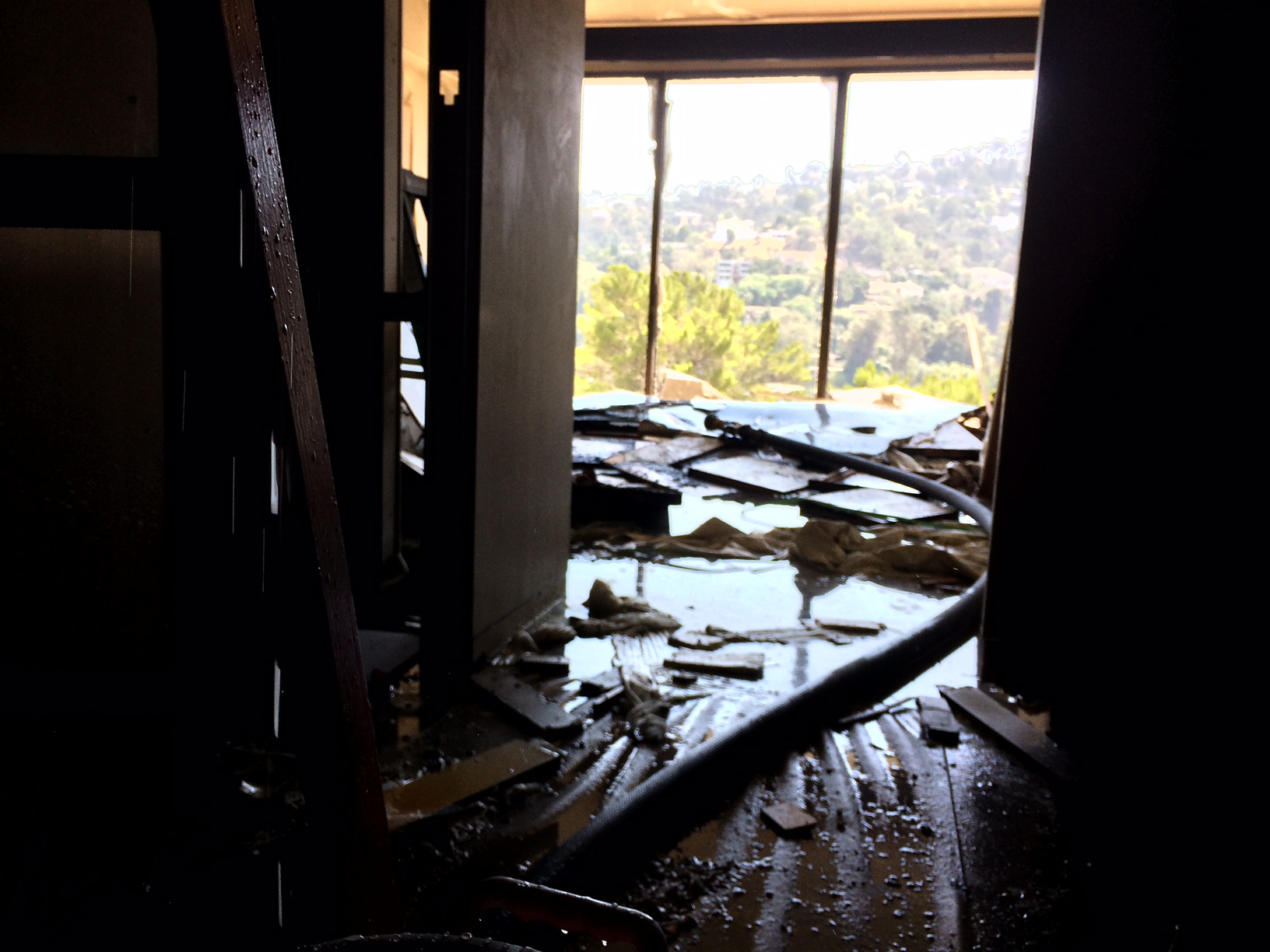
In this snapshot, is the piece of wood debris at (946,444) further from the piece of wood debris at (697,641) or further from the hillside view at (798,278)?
the hillside view at (798,278)

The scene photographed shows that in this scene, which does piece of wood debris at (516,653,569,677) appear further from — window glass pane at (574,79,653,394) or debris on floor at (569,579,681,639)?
window glass pane at (574,79,653,394)

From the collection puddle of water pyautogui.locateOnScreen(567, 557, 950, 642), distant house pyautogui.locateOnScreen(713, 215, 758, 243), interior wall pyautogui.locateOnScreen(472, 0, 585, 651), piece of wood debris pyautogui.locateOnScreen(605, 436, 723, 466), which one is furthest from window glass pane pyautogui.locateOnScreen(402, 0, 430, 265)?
distant house pyautogui.locateOnScreen(713, 215, 758, 243)

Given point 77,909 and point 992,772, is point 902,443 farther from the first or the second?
point 77,909

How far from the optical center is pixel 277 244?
1.19 m

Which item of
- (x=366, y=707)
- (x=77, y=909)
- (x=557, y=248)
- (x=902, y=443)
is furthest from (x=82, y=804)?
(x=902, y=443)

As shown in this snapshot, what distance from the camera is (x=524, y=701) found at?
277cm

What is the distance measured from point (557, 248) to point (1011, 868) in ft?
7.54

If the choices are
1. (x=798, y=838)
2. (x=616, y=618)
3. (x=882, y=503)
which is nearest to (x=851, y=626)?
(x=616, y=618)

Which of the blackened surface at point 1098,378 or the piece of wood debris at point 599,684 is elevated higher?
the blackened surface at point 1098,378

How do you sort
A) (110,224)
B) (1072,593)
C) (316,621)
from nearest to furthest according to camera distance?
(316,621) → (110,224) → (1072,593)

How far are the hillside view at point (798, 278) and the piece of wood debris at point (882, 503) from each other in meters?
8.91

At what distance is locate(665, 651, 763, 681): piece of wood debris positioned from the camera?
10.3 feet

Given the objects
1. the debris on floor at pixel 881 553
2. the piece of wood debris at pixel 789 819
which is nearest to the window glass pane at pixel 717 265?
the debris on floor at pixel 881 553

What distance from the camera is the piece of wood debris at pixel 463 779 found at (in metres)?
2.18
